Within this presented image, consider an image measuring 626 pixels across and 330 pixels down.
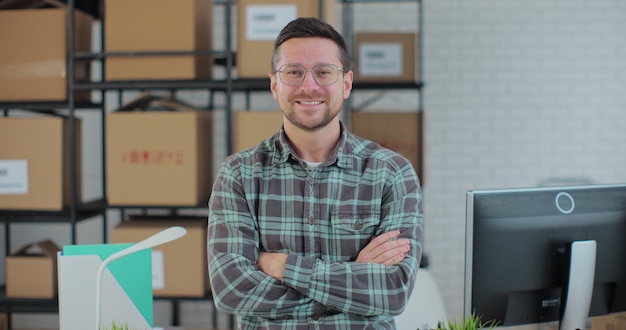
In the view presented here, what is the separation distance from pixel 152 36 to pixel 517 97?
8.11ft

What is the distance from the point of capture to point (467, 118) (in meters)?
4.13

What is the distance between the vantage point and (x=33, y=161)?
274 centimetres

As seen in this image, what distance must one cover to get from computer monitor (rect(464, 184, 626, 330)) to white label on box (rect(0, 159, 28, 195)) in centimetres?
206

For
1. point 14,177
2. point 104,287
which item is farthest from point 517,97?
point 104,287

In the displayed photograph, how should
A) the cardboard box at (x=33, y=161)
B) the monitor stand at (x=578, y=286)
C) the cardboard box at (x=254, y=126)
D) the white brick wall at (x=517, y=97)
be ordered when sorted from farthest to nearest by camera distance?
the white brick wall at (x=517, y=97)
the cardboard box at (x=33, y=161)
the cardboard box at (x=254, y=126)
the monitor stand at (x=578, y=286)

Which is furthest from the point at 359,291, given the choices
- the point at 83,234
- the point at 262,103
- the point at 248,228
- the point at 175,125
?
the point at 83,234

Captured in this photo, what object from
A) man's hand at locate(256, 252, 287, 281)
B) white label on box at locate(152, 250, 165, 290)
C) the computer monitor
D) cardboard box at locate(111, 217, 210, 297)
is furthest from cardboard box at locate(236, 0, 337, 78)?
the computer monitor

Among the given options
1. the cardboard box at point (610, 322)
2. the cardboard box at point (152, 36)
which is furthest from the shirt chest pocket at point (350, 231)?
the cardboard box at point (152, 36)

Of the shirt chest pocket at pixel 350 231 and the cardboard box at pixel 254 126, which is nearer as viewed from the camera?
the shirt chest pocket at pixel 350 231

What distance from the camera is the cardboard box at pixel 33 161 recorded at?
2.73m

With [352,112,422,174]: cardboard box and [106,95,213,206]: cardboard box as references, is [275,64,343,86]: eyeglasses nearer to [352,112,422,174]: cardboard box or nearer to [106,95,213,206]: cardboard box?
[106,95,213,206]: cardboard box

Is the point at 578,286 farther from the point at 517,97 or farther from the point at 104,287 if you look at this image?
the point at 517,97

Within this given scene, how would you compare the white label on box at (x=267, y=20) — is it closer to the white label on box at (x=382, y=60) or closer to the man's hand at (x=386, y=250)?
→ the white label on box at (x=382, y=60)

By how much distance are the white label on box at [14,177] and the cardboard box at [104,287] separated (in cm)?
141
